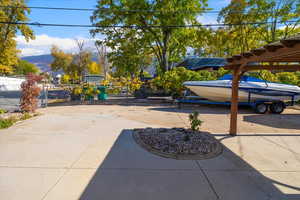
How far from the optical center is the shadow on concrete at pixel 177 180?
103 inches

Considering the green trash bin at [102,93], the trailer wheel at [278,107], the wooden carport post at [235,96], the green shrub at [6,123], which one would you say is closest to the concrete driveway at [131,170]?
the wooden carport post at [235,96]

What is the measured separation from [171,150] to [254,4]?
1567cm

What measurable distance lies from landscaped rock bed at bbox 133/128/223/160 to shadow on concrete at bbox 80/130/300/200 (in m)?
0.20

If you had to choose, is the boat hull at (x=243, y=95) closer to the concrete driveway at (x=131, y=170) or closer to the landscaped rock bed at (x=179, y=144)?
the concrete driveway at (x=131, y=170)

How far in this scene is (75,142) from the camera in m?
4.73

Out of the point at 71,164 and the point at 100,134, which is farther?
the point at 100,134

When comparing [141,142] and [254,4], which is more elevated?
[254,4]

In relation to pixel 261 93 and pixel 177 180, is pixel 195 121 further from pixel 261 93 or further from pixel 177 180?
pixel 261 93

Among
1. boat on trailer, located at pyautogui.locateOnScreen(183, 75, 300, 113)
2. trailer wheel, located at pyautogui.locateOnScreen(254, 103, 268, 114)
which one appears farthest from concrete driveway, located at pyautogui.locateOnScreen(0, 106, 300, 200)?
boat on trailer, located at pyautogui.locateOnScreen(183, 75, 300, 113)

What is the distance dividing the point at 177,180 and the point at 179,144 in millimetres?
1359

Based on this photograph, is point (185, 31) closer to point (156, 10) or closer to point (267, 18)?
point (156, 10)

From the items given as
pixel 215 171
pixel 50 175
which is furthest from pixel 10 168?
pixel 215 171

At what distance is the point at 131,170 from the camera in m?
3.32

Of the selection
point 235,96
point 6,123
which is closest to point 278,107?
point 235,96
